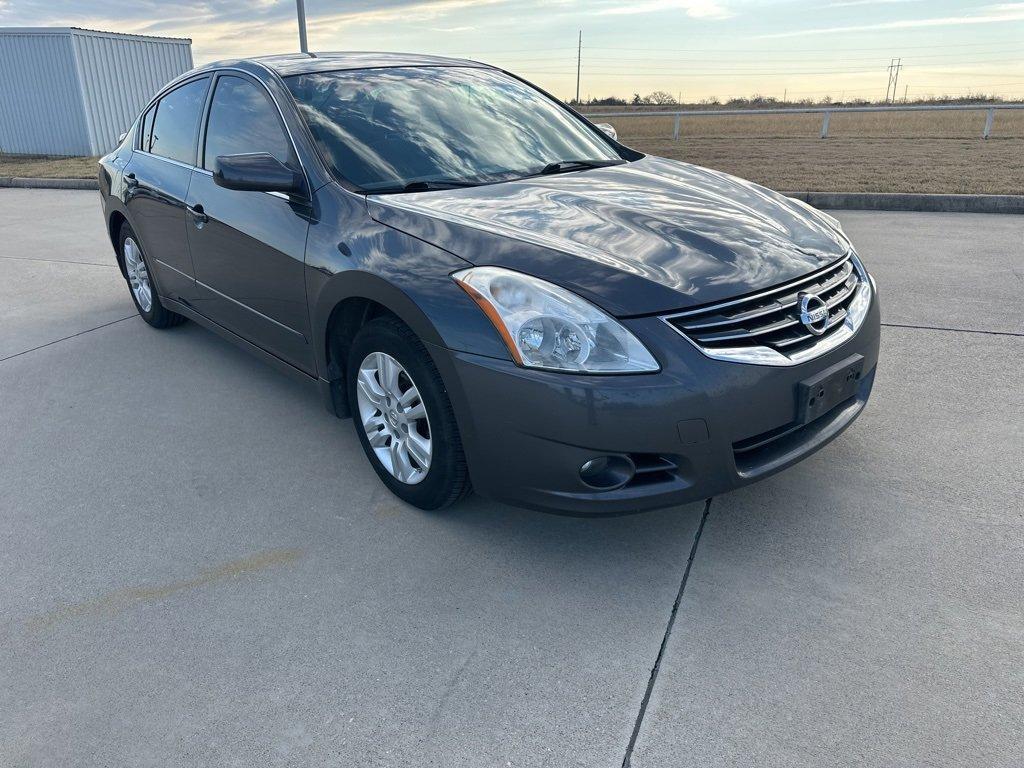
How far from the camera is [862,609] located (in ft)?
7.80

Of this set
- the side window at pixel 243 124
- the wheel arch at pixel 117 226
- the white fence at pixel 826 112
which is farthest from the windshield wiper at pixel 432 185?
the white fence at pixel 826 112

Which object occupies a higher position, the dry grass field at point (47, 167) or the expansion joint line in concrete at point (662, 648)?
the expansion joint line in concrete at point (662, 648)

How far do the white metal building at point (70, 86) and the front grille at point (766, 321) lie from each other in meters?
19.4

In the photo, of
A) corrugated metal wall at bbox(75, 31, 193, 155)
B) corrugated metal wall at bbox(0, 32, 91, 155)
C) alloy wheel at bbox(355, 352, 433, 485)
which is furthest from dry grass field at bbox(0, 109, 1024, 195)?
alloy wheel at bbox(355, 352, 433, 485)

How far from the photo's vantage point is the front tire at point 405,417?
2650mm

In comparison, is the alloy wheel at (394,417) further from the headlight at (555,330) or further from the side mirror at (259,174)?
the side mirror at (259,174)

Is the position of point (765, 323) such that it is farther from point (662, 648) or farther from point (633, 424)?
point (662, 648)

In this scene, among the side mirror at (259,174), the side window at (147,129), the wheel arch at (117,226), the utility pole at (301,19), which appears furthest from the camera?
the utility pole at (301,19)

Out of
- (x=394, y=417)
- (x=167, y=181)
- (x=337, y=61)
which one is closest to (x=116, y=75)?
(x=167, y=181)

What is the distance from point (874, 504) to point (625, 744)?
1.50m

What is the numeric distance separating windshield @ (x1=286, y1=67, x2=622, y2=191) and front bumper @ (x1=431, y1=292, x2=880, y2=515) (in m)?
1.07

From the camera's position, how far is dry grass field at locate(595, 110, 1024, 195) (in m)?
9.52

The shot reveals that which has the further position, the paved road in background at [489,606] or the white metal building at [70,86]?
the white metal building at [70,86]

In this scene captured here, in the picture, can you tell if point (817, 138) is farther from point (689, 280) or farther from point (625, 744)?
point (625, 744)
